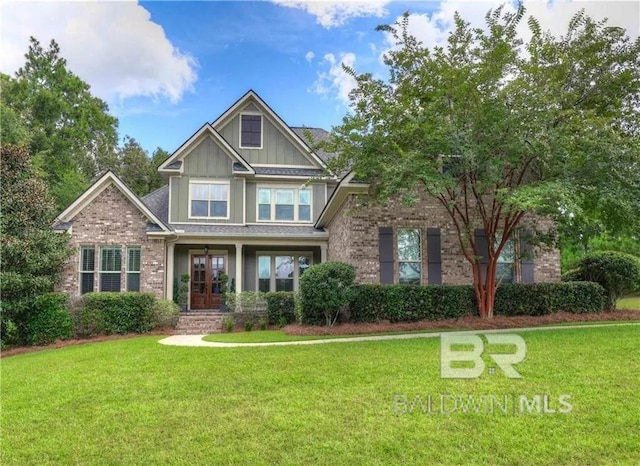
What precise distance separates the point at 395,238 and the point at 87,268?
10.6 m

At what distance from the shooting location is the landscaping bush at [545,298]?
42.5ft

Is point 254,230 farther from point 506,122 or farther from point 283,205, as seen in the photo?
point 506,122

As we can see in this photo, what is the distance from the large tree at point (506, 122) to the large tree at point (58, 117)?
21.3 m

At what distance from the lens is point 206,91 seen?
64.9 feet

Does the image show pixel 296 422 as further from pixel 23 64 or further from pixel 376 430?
pixel 23 64

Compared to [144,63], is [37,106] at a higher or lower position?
higher

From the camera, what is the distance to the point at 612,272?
13.8m

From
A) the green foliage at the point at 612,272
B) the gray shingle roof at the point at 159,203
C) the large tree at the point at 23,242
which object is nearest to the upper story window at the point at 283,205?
the gray shingle roof at the point at 159,203

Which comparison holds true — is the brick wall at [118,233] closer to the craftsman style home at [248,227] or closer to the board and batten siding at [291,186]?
the craftsman style home at [248,227]

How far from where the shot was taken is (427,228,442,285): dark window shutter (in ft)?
44.5

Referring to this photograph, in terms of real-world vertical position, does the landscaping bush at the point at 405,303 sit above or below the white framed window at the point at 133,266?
below

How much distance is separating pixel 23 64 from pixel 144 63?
1724cm

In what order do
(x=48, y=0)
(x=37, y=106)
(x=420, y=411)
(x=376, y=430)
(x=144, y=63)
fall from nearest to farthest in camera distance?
1. (x=376, y=430)
2. (x=420, y=411)
3. (x=48, y=0)
4. (x=144, y=63)
5. (x=37, y=106)

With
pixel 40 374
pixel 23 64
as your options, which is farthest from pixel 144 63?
pixel 23 64
